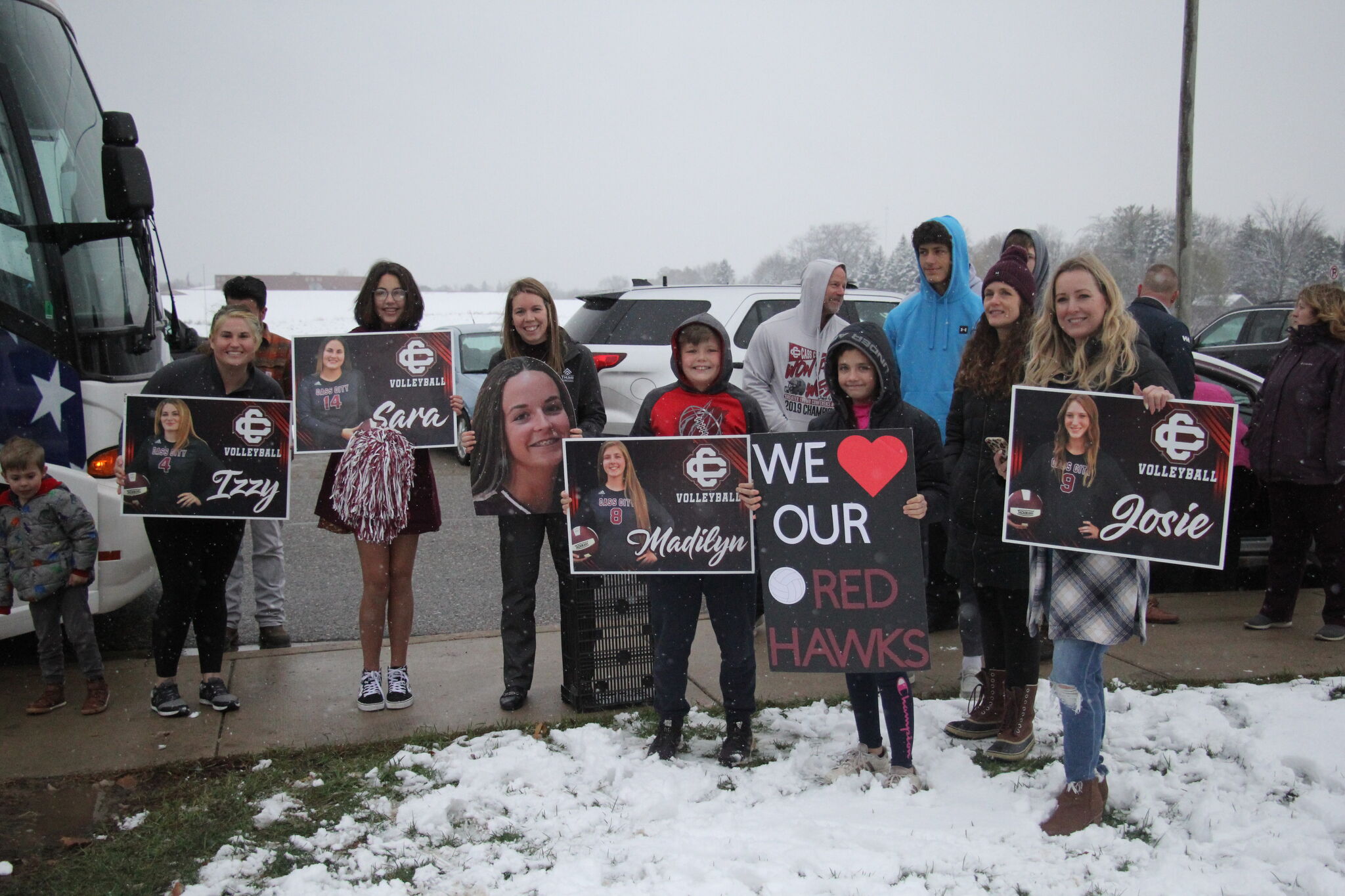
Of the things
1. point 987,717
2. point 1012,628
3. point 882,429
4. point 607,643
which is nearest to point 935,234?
point 882,429

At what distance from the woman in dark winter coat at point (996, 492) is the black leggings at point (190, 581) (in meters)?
3.23

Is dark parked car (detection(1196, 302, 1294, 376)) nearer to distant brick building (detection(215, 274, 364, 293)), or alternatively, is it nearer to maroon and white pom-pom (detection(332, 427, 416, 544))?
maroon and white pom-pom (detection(332, 427, 416, 544))

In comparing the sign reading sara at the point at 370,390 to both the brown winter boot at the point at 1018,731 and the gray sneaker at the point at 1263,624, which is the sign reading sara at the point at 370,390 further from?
the gray sneaker at the point at 1263,624

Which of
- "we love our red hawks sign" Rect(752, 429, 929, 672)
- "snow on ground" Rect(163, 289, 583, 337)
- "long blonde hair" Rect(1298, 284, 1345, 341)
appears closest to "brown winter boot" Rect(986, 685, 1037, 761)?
"we love our red hawks sign" Rect(752, 429, 929, 672)

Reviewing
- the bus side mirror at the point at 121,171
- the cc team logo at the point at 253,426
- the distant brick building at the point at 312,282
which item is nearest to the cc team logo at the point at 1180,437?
the cc team logo at the point at 253,426

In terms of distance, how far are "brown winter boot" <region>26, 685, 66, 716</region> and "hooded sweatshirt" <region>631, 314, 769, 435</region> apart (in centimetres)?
305

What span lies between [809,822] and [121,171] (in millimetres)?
4635

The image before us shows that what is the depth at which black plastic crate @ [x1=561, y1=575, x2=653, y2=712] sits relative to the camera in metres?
4.54

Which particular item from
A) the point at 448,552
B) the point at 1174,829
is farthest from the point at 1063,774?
the point at 448,552

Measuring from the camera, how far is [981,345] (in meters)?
4.02

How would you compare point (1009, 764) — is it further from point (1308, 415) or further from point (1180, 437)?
point (1308, 415)

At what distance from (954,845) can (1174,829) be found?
785 millimetres

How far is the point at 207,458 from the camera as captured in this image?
4477 millimetres

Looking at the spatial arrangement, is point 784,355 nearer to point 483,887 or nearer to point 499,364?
point 499,364
